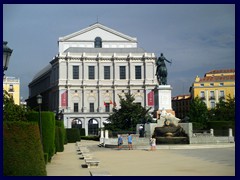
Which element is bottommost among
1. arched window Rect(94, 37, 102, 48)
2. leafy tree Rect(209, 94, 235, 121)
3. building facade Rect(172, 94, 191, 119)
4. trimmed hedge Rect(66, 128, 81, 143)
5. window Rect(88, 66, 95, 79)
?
trimmed hedge Rect(66, 128, 81, 143)

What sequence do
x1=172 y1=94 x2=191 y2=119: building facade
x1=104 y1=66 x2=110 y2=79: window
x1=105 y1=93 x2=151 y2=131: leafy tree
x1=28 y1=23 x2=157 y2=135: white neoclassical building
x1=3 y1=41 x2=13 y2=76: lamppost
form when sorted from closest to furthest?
x1=3 y1=41 x2=13 y2=76: lamppost, x1=105 y1=93 x2=151 y2=131: leafy tree, x1=28 y1=23 x2=157 y2=135: white neoclassical building, x1=104 y1=66 x2=110 y2=79: window, x1=172 y1=94 x2=191 y2=119: building facade

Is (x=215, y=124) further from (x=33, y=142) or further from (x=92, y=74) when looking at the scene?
(x=92, y=74)

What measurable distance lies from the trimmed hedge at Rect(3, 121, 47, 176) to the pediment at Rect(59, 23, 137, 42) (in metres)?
96.0

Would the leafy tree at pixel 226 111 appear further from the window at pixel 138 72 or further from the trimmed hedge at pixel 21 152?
the trimmed hedge at pixel 21 152

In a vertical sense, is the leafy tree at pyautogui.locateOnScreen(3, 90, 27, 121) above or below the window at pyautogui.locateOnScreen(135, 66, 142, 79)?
below

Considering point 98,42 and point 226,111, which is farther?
point 98,42

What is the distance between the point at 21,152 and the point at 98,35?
98003 millimetres

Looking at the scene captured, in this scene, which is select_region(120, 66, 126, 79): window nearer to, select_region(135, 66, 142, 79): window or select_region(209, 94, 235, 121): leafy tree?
select_region(135, 66, 142, 79): window

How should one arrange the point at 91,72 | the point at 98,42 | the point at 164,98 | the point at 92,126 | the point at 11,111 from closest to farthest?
1. the point at 11,111
2. the point at 164,98
3. the point at 92,126
4. the point at 91,72
5. the point at 98,42

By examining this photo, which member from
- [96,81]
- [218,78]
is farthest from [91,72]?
[218,78]

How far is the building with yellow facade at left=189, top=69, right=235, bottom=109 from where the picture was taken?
96.3 meters

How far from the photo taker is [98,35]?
4343 inches

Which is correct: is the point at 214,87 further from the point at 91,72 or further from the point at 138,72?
the point at 91,72

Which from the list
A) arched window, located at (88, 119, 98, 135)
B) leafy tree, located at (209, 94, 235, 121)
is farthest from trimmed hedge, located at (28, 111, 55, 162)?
arched window, located at (88, 119, 98, 135)
